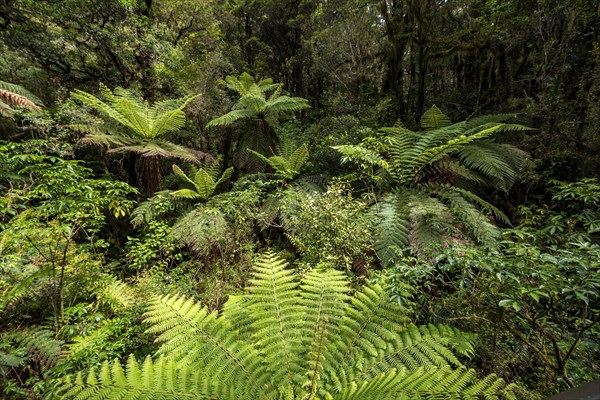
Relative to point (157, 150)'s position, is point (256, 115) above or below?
above

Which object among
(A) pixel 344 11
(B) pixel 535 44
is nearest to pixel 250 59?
(A) pixel 344 11

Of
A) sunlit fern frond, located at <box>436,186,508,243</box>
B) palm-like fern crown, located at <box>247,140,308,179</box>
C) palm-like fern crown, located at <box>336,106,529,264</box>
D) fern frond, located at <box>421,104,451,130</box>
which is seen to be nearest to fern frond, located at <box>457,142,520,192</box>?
palm-like fern crown, located at <box>336,106,529,264</box>

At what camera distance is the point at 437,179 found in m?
3.62

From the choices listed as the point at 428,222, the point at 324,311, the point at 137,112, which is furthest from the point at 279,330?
the point at 137,112

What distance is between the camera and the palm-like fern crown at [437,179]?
2609mm

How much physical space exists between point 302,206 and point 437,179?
204 centimetres

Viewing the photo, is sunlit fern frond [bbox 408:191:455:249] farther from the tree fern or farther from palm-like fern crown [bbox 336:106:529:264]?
the tree fern

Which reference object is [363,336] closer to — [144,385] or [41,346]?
[144,385]

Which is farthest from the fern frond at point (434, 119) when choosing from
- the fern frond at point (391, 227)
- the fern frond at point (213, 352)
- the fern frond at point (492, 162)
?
the fern frond at point (213, 352)

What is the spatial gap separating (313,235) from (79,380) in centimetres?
183

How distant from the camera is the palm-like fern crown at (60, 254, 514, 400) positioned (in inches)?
46.5

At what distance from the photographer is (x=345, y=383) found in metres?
1.33

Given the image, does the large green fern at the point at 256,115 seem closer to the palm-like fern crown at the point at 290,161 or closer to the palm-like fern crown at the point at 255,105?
the palm-like fern crown at the point at 255,105

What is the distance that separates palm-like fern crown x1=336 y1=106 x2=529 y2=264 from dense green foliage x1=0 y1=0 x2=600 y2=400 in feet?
0.10
